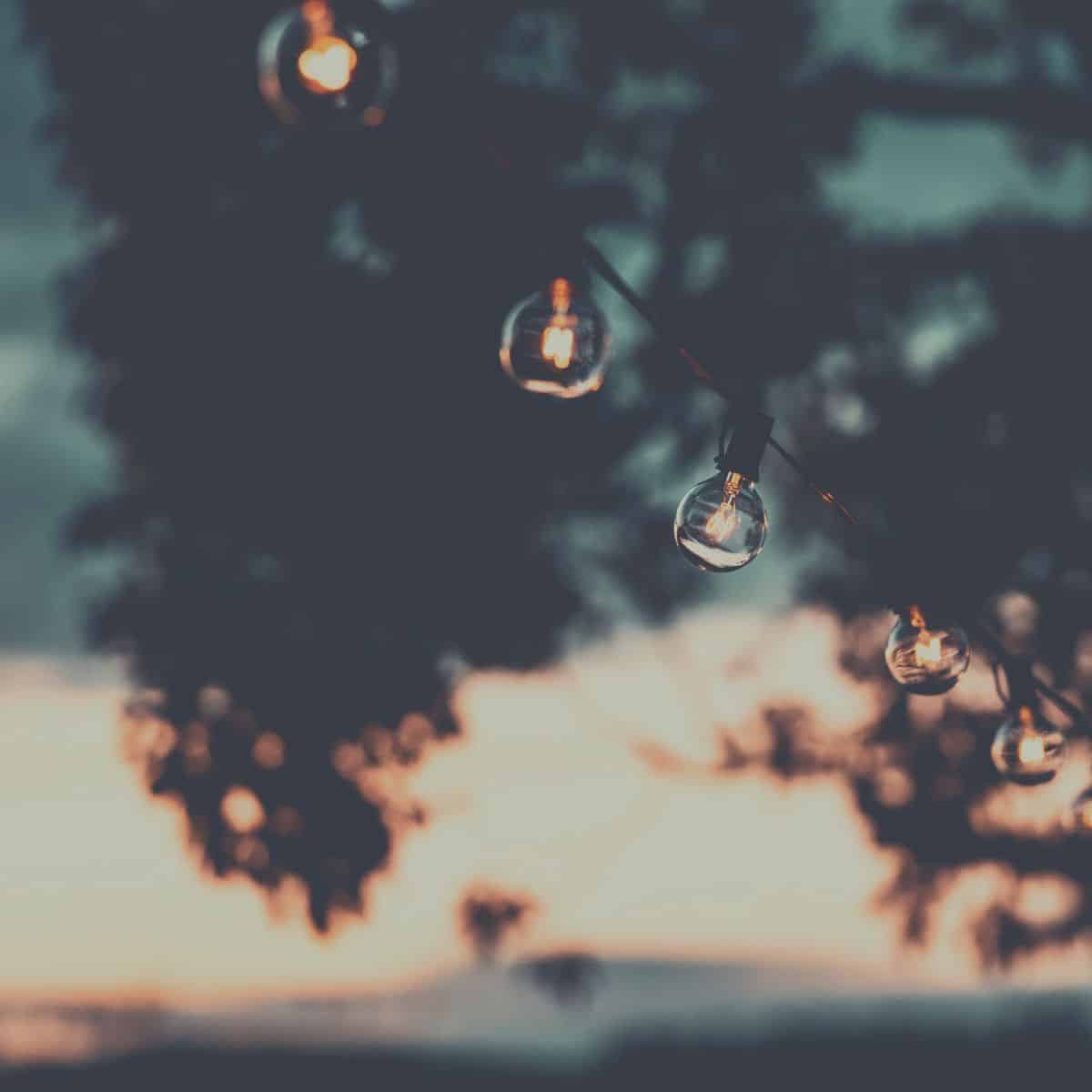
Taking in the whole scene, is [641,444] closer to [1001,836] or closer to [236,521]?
[236,521]

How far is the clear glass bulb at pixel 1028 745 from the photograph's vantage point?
465cm

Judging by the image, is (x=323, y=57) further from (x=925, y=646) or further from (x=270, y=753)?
(x=270, y=753)

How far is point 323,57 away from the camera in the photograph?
209 centimetres

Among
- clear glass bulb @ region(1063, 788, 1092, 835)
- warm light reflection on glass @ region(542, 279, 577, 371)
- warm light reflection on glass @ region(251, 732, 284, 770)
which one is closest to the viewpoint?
warm light reflection on glass @ region(542, 279, 577, 371)

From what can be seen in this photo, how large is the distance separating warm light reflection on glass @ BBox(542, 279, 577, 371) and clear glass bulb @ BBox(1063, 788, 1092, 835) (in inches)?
134

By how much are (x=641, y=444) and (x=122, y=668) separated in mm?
3538

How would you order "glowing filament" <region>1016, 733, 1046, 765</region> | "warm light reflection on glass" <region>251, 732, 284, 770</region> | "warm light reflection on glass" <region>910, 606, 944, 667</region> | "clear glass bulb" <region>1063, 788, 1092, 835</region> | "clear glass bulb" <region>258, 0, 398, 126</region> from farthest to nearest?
"warm light reflection on glass" <region>251, 732, 284, 770</region>, "clear glass bulb" <region>1063, 788, 1092, 835</region>, "glowing filament" <region>1016, 733, 1046, 765</region>, "warm light reflection on glass" <region>910, 606, 944, 667</region>, "clear glass bulb" <region>258, 0, 398, 126</region>

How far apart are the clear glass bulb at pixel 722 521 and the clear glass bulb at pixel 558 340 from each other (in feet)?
1.15

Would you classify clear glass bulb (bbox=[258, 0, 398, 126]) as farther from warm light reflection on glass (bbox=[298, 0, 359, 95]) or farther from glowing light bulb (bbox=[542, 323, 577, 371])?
glowing light bulb (bbox=[542, 323, 577, 371])

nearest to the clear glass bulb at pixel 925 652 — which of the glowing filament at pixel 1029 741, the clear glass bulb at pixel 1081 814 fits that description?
the glowing filament at pixel 1029 741

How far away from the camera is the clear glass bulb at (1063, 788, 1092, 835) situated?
18.0 feet

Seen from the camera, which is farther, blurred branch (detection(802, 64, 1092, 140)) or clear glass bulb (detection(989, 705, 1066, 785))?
blurred branch (detection(802, 64, 1092, 140))

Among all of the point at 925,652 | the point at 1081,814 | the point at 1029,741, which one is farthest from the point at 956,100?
the point at 925,652

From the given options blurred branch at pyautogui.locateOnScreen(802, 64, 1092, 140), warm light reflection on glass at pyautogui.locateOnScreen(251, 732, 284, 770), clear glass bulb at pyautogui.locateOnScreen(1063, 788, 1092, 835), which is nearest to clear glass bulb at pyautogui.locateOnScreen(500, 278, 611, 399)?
clear glass bulb at pyautogui.locateOnScreen(1063, 788, 1092, 835)
